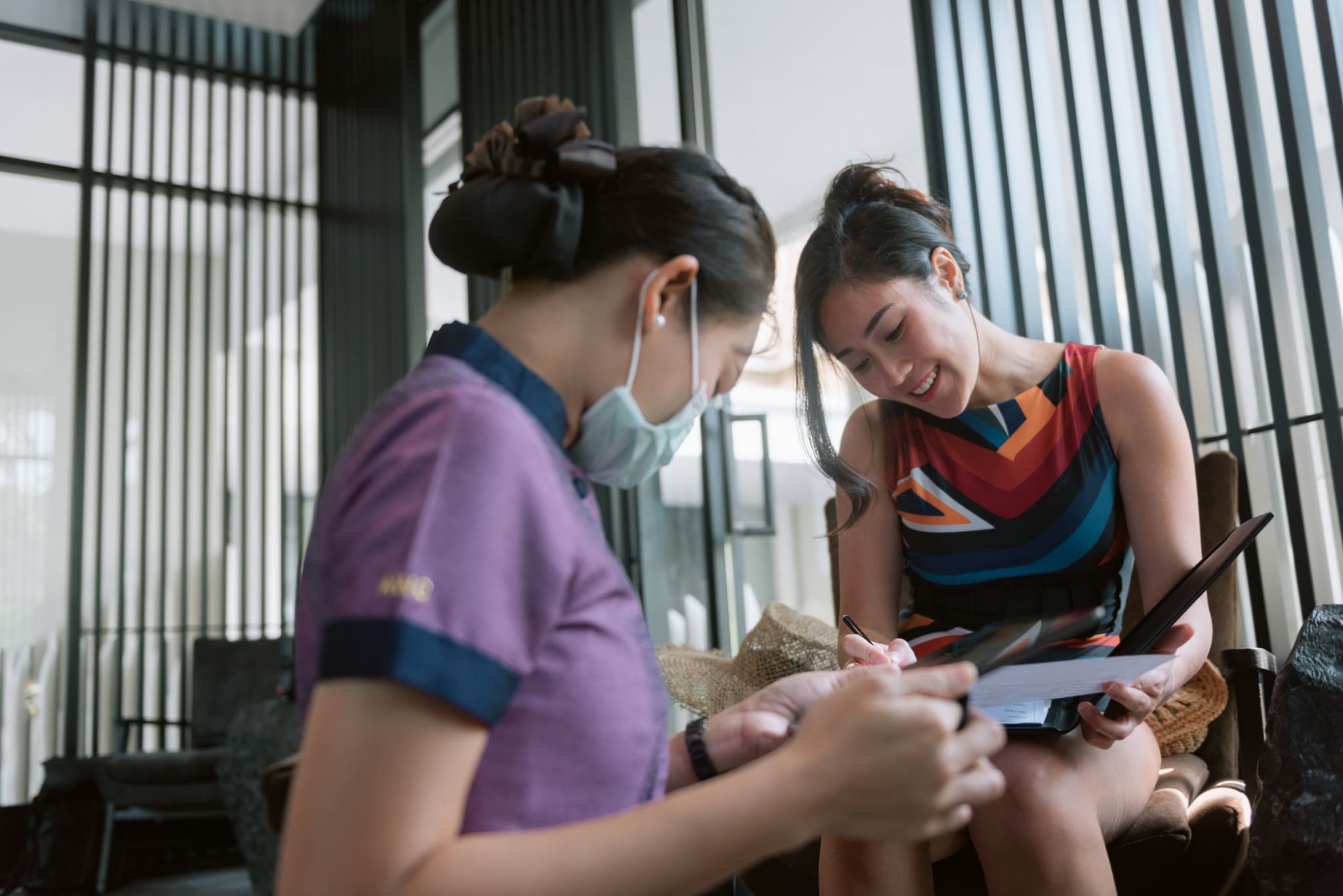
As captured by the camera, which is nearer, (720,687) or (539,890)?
(539,890)

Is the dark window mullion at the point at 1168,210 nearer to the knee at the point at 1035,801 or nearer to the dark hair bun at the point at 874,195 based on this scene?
the dark hair bun at the point at 874,195

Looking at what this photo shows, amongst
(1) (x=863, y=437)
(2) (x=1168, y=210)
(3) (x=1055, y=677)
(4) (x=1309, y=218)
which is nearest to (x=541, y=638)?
(3) (x=1055, y=677)

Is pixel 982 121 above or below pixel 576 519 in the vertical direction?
above

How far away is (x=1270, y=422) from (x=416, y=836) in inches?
73.2

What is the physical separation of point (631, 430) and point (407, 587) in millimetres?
330

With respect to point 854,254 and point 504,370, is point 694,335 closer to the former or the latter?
point 504,370

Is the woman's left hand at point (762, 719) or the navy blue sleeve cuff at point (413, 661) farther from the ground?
the navy blue sleeve cuff at point (413, 661)

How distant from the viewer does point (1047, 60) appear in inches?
95.0

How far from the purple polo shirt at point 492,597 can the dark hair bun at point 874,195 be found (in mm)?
1035

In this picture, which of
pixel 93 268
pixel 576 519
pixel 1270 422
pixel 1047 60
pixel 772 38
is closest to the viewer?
pixel 576 519

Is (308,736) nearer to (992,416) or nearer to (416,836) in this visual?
(416,836)

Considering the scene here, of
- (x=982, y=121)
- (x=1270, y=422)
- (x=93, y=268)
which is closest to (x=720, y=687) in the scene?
(x=1270, y=422)

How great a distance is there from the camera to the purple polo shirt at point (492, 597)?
0.69 m

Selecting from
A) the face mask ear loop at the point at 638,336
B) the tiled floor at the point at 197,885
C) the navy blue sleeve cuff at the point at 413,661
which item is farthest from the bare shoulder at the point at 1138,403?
the tiled floor at the point at 197,885
